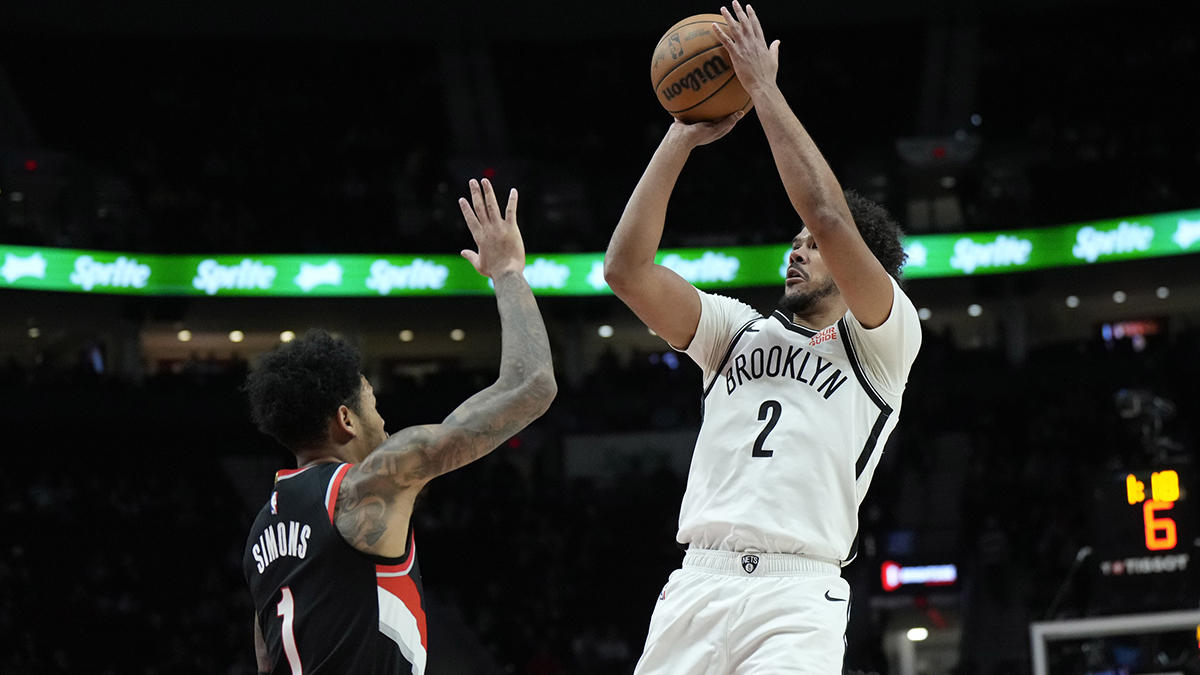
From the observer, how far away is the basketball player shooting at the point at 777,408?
3.30 meters

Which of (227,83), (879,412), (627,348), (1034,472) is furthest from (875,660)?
(227,83)

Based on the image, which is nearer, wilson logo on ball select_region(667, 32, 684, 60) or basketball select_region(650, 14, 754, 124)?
basketball select_region(650, 14, 754, 124)

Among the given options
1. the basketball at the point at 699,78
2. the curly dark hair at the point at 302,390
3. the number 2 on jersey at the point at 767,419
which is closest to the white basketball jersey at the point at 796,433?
the number 2 on jersey at the point at 767,419

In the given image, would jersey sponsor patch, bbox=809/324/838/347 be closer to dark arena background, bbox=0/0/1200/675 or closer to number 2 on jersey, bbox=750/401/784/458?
number 2 on jersey, bbox=750/401/784/458

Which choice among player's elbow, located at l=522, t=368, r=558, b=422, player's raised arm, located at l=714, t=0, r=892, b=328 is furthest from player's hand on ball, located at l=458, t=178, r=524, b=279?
player's raised arm, located at l=714, t=0, r=892, b=328

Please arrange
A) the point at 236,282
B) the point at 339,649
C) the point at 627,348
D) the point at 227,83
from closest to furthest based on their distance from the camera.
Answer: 1. the point at 339,649
2. the point at 236,282
3. the point at 627,348
4. the point at 227,83

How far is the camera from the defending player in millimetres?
2865

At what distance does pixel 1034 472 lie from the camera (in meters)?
17.7

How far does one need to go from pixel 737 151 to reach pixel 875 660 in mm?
9830

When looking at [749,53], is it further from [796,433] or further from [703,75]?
[796,433]

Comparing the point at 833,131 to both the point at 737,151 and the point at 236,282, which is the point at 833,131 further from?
the point at 236,282

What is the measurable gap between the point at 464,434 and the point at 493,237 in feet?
1.76

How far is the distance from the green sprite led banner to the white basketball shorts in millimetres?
15625

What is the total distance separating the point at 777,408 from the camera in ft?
11.5
